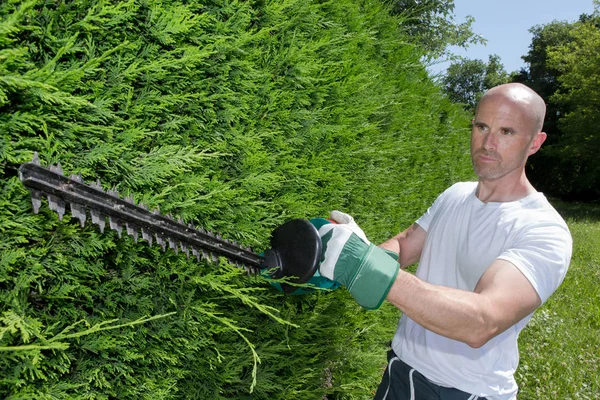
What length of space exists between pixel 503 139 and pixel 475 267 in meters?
0.75

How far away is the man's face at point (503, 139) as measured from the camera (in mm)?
2635

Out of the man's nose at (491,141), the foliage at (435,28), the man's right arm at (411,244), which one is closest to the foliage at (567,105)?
the foliage at (435,28)

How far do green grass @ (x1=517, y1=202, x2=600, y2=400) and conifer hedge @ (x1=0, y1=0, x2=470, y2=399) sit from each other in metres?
2.80

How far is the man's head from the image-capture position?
2633 millimetres

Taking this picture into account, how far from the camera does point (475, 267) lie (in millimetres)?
2666

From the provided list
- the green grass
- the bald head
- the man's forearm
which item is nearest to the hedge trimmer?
the man's forearm

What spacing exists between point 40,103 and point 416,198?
5.16m

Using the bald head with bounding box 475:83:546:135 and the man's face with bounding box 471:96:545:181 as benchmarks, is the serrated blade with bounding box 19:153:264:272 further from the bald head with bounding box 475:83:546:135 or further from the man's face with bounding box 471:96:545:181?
the bald head with bounding box 475:83:546:135

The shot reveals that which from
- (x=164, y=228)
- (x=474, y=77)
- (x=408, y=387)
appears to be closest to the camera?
(x=164, y=228)

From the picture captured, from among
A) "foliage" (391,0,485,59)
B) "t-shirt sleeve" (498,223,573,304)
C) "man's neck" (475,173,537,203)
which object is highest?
"foliage" (391,0,485,59)

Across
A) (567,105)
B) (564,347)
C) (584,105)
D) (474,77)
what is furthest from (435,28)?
(474,77)

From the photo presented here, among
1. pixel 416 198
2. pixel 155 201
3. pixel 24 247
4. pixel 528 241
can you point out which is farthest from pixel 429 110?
pixel 24 247

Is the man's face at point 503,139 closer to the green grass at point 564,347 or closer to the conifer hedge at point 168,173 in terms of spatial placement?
the conifer hedge at point 168,173

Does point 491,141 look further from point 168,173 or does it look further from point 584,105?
point 584,105
